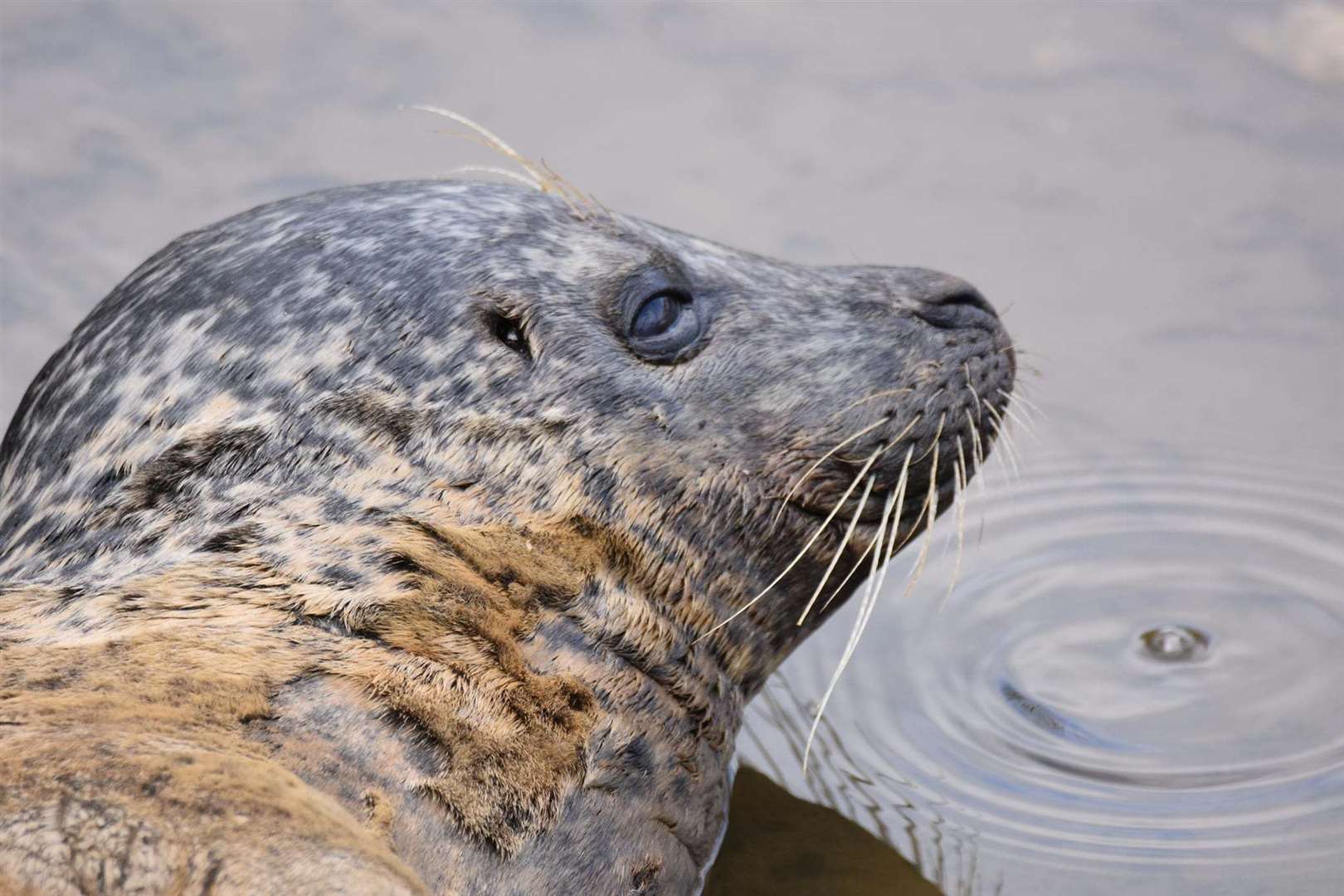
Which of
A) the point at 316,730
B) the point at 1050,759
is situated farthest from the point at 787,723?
the point at 316,730

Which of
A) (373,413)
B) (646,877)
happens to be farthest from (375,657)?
(646,877)

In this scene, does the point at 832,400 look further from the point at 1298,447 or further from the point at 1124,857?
the point at 1298,447

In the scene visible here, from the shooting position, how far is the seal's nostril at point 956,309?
3.81 metres

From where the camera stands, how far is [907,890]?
3.75m

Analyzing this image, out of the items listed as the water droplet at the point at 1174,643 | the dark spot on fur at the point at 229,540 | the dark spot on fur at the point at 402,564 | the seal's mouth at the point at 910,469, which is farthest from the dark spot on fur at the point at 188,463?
the water droplet at the point at 1174,643

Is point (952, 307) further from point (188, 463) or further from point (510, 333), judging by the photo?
point (188, 463)

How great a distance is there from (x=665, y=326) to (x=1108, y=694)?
5.14ft

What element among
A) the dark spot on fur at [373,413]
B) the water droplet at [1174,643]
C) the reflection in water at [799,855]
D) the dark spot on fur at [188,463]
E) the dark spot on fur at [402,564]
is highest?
the dark spot on fur at [373,413]

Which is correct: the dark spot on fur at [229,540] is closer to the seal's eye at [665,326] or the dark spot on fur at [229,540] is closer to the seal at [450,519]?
the seal at [450,519]

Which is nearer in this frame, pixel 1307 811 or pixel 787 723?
pixel 1307 811

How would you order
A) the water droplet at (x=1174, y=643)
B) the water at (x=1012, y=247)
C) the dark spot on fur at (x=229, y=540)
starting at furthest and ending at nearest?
the water droplet at (x=1174, y=643) → the water at (x=1012, y=247) → the dark spot on fur at (x=229, y=540)

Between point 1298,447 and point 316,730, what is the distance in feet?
11.3

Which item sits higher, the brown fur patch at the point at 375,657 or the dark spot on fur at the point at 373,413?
the dark spot on fur at the point at 373,413

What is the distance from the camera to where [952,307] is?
3.86 meters
